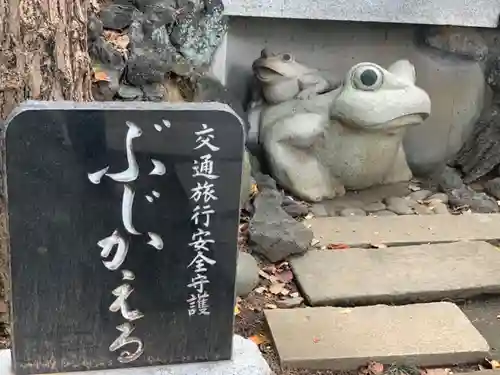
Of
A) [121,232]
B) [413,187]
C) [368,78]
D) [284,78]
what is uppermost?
[121,232]

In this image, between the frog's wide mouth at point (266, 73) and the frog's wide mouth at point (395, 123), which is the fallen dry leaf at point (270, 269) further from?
the frog's wide mouth at point (266, 73)

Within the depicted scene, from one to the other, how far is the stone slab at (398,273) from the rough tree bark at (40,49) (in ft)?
5.61

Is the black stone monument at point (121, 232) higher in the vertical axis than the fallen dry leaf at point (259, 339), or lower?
higher

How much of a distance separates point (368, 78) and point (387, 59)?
109 cm

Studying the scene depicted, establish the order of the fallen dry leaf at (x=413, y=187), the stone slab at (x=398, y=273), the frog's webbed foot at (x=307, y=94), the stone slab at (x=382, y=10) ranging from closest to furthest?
the stone slab at (x=398, y=273)
the stone slab at (x=382, y=10)
the frog's webbed foot at (x=307, y=94)
the fallen dry leaf at (x=413, y=187)

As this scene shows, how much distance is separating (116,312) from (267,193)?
2.65 m

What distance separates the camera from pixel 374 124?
4.68m

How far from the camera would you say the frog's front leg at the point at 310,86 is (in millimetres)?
5156

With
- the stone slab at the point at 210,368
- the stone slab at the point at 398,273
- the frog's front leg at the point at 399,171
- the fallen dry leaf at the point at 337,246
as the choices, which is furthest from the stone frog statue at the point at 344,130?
the stone slab at the point at 210,368

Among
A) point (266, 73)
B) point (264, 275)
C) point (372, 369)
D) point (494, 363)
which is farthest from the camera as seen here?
point (266, 73)

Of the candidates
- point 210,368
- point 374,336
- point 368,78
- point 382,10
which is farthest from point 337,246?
point 210,368

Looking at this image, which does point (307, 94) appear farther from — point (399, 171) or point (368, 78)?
point (399, 171)

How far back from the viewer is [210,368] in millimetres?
2238

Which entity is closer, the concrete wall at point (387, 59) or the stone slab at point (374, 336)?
the stone slab at point (374, 336)
